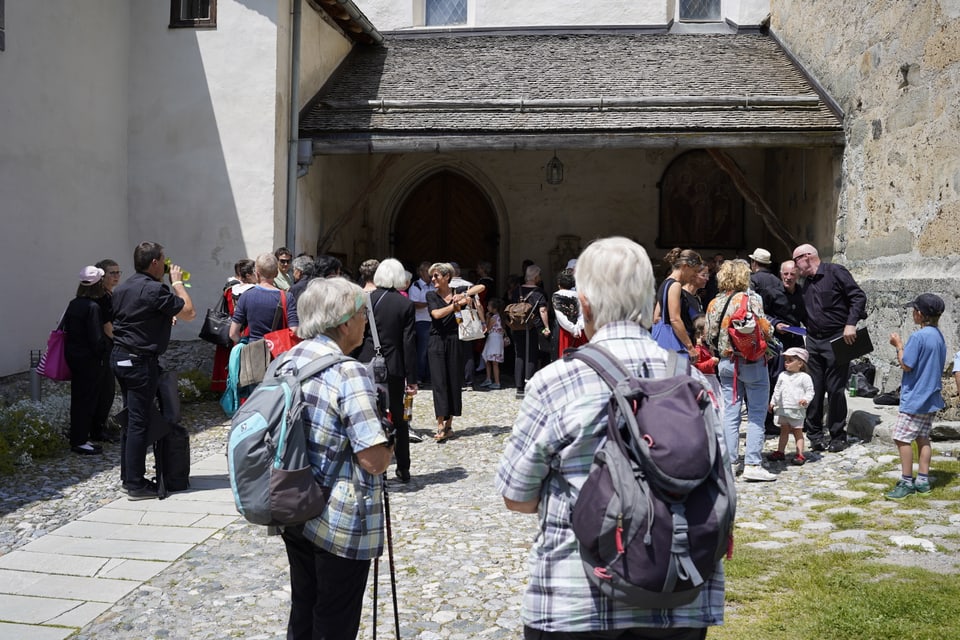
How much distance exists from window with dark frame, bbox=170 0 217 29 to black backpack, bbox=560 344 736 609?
1122 cm

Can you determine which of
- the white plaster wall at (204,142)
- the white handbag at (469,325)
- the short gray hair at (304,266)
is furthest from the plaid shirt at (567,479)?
the white plaster wall at (204,142)

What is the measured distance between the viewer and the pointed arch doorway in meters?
16.5

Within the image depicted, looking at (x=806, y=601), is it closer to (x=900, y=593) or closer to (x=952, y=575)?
(x=900, y=593)

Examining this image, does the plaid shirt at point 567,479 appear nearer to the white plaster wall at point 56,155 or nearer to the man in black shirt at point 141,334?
the man in black shirt at point 141,334

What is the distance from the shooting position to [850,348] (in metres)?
7.56

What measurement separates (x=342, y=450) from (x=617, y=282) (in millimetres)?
1091

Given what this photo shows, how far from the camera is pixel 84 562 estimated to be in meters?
4.87

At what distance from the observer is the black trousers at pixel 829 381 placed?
25.1 ft

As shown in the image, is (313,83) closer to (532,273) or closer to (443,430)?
(532,273)

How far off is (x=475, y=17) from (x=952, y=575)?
1419 centimetres

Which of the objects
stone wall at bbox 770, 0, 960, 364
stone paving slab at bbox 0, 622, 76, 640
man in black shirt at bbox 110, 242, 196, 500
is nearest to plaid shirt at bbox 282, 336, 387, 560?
stone paving slab at bbox 0, 622, 76, 640

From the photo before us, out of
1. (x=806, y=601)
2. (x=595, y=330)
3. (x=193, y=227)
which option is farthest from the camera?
(x=193, y=227)

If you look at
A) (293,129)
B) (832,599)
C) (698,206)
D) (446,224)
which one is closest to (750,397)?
(832,599)

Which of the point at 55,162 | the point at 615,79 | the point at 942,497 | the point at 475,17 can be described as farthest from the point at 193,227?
the point at 942,497
